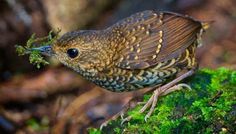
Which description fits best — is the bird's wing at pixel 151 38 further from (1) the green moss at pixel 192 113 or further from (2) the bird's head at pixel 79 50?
(1) the green moss at pixel 192 113

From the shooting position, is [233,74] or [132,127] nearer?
[132,127]

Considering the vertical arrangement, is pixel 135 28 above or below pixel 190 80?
above

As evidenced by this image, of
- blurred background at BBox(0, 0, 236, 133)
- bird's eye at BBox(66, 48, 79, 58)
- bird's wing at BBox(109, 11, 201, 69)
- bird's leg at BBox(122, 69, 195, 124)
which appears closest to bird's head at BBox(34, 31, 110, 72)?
bird's eye at BBox(66, 48, 79, 58)

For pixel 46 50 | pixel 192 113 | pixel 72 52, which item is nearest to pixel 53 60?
pixel 46 50

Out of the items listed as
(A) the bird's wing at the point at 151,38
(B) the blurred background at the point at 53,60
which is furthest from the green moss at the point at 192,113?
(B) the blurred background at the point at 53,60

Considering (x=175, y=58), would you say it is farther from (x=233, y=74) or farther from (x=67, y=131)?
(x=67, y=131)

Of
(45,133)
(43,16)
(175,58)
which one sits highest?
(175,58)

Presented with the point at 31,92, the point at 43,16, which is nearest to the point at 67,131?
the point at 31,92
